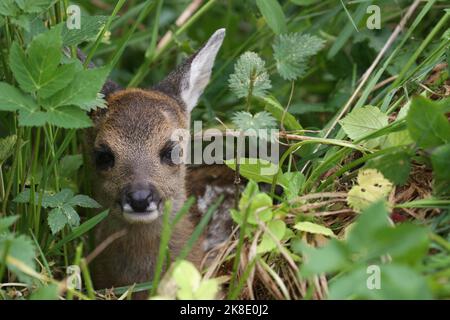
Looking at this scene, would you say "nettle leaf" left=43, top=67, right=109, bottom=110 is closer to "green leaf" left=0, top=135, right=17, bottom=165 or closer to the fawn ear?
"green leaf" left=0, top=135, right=17, bottom=165

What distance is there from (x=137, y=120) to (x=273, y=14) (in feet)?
3.24

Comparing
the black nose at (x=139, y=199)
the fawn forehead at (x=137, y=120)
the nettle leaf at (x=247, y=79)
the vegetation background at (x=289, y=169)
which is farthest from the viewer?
the fawn forehead at (x=137, y=120)

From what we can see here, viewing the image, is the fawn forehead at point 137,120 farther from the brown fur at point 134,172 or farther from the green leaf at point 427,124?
the green leaf at point 427,124

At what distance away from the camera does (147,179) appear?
14.1ft

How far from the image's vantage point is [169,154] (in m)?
4.61

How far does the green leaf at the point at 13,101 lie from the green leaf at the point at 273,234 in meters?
1.10

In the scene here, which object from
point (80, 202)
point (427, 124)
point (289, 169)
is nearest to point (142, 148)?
point (80, 202)

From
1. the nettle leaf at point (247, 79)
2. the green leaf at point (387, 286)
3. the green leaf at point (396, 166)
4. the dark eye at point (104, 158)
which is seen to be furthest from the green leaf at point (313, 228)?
the dark eye at point (104, 158)

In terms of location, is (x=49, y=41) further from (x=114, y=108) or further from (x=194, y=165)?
Answer: (x=194, y=165)

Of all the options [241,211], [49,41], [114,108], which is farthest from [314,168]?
[49,41]

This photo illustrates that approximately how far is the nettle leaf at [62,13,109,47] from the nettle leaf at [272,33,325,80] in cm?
111

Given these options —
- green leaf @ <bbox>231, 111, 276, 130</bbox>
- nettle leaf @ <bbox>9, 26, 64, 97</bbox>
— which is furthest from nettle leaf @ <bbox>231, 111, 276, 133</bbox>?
nettle leaf @ <bbox>9, 26, 64, 97</bbox>

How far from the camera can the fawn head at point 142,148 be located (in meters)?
A: 4.21
